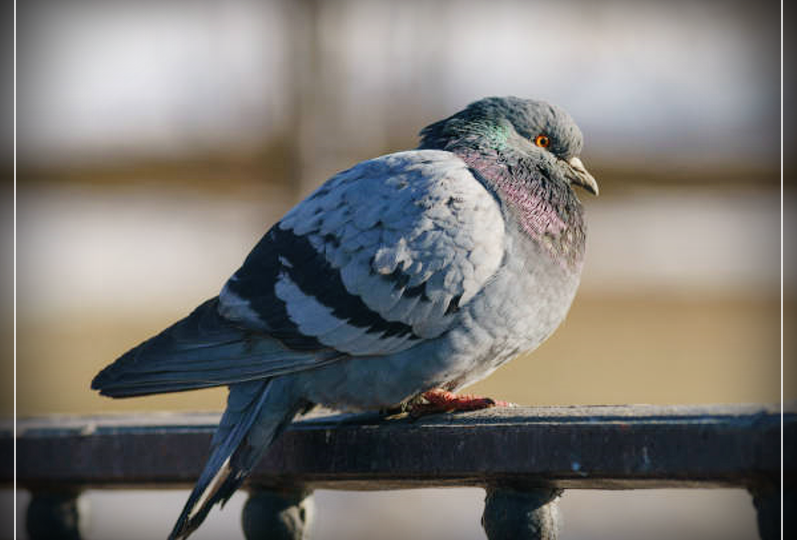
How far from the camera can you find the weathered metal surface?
1.77m

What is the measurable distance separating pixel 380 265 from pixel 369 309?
0.12m

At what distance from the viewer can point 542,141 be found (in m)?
3.22

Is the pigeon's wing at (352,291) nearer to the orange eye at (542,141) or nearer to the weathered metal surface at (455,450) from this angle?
the weathered metal surface at (455,450)

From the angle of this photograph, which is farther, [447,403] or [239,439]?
[447,403]

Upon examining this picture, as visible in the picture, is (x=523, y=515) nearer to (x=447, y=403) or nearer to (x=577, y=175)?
(x=447, y=403)

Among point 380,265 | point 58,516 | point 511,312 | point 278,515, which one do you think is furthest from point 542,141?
point 58,516

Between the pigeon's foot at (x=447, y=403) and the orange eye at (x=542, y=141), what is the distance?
93 cm

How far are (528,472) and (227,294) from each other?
3.70 feet

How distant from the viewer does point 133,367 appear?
253 centimetres

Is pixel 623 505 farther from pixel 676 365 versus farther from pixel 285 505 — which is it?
pixel 285 505

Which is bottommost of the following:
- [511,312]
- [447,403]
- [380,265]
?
[447,403]

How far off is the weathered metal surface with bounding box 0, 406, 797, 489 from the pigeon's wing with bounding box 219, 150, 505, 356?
26cm

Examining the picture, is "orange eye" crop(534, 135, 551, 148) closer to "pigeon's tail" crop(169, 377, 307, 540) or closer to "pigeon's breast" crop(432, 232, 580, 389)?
"pigeon's breast" crop(432, 232, 580, 389)

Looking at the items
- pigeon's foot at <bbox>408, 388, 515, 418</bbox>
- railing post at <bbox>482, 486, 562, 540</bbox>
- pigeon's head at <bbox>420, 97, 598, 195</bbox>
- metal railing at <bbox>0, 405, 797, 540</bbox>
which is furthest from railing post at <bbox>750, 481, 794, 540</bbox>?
pigeon's head at <bbox>420, 97, 598, 195</bbox>
